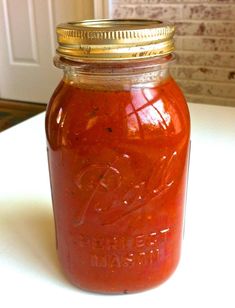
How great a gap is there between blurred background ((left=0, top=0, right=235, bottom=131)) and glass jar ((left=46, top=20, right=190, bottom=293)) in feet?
5.33

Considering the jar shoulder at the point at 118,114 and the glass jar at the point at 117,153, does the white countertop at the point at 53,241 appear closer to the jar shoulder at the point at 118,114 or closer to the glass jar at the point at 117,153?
the glass jar at the point at 117,153

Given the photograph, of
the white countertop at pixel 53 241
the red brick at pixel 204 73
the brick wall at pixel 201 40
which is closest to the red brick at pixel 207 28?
the brick wall at pixel 201 40

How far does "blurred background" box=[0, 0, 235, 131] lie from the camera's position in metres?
1.91

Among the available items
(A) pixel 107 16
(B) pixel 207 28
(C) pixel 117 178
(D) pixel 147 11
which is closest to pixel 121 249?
(C) pixel 117 178

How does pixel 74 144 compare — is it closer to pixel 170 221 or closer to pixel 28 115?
pixel 170 221

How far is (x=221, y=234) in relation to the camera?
1.59ft

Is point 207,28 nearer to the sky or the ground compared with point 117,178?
nearer to the ground

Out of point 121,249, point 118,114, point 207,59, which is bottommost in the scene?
point 207,59

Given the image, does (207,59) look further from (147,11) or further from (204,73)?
(147,11)

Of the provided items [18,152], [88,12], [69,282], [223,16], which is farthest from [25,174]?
[88,12]

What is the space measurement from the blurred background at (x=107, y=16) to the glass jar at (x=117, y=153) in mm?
1624

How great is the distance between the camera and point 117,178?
13.9 inches

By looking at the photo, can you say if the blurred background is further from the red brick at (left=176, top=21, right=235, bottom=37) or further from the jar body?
the jar body

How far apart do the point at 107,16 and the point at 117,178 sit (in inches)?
76.8
